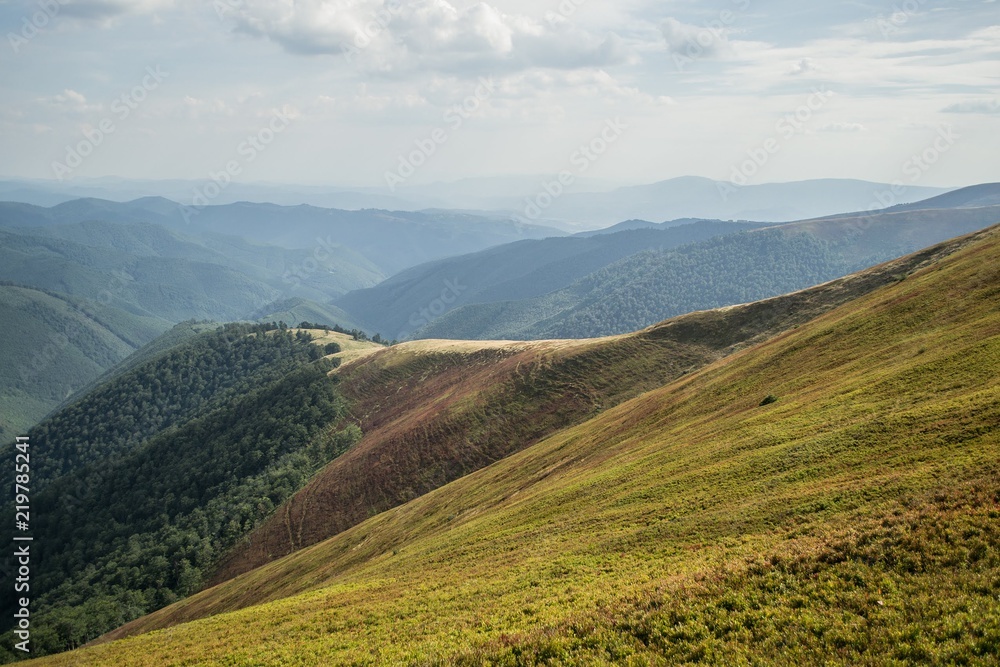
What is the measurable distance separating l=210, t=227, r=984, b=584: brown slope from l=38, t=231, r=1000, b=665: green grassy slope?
2913 centimetres

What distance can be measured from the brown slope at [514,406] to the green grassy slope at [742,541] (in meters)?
29.1

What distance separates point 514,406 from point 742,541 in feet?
239

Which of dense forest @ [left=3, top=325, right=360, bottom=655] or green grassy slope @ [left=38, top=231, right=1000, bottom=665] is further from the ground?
green grassy slope @ [left=38, top=231, right=1000, bottom=665]

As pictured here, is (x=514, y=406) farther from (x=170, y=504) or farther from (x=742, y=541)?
(x=170, y=504)

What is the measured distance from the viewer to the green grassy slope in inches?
634

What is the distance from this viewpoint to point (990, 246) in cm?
5603

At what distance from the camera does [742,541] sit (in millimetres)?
23844

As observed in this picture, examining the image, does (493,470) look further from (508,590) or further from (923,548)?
(923,548)

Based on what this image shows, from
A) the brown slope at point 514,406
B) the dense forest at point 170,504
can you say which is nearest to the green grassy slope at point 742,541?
the brown slope at point 514,406

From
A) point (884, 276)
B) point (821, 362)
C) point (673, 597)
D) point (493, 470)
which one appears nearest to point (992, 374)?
point (821, 362)

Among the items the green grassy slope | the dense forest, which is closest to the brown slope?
the dense forest

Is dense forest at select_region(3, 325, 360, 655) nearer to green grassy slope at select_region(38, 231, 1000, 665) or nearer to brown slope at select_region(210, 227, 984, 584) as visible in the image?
brown slope at select_region(210, 227, 984, 584)

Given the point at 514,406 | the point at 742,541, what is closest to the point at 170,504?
the point at 514,406

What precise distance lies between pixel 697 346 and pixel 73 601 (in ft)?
411
